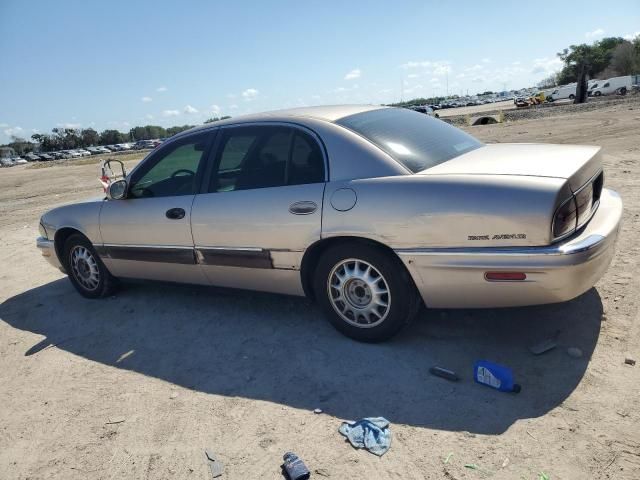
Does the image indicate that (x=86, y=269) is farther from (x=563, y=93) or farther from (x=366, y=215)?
(x=563, y=93)

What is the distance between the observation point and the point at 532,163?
3.12 metres

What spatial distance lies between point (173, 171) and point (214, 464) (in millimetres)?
2712

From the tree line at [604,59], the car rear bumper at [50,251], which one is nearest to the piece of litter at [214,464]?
the car rear bumper at [50,251]

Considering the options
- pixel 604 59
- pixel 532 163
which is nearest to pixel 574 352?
pixel 532 163

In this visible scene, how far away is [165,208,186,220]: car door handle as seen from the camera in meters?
4.18

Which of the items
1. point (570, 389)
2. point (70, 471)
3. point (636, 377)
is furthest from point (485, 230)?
point (70, 471)

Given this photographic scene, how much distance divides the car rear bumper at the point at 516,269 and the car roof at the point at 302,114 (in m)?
1.26

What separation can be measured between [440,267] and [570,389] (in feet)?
3.18

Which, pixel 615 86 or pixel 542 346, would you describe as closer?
pixel 542 346

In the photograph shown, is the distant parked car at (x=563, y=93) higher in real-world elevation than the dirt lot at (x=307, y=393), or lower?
lower

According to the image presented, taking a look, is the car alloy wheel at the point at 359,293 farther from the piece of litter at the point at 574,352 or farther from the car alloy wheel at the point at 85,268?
the car alloy wheel at the point at 85,268

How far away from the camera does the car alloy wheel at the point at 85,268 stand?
17.0ft

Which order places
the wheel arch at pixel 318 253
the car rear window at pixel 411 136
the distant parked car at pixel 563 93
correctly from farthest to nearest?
the distant parked car at pixel 563 93 < the car rear window at pixel 411 136 < the wheel arch at pixel 318 253

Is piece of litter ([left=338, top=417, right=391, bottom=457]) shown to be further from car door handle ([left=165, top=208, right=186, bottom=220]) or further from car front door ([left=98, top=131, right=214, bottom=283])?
car door handle ([left=165, top=208, right=186, bottom=220])
